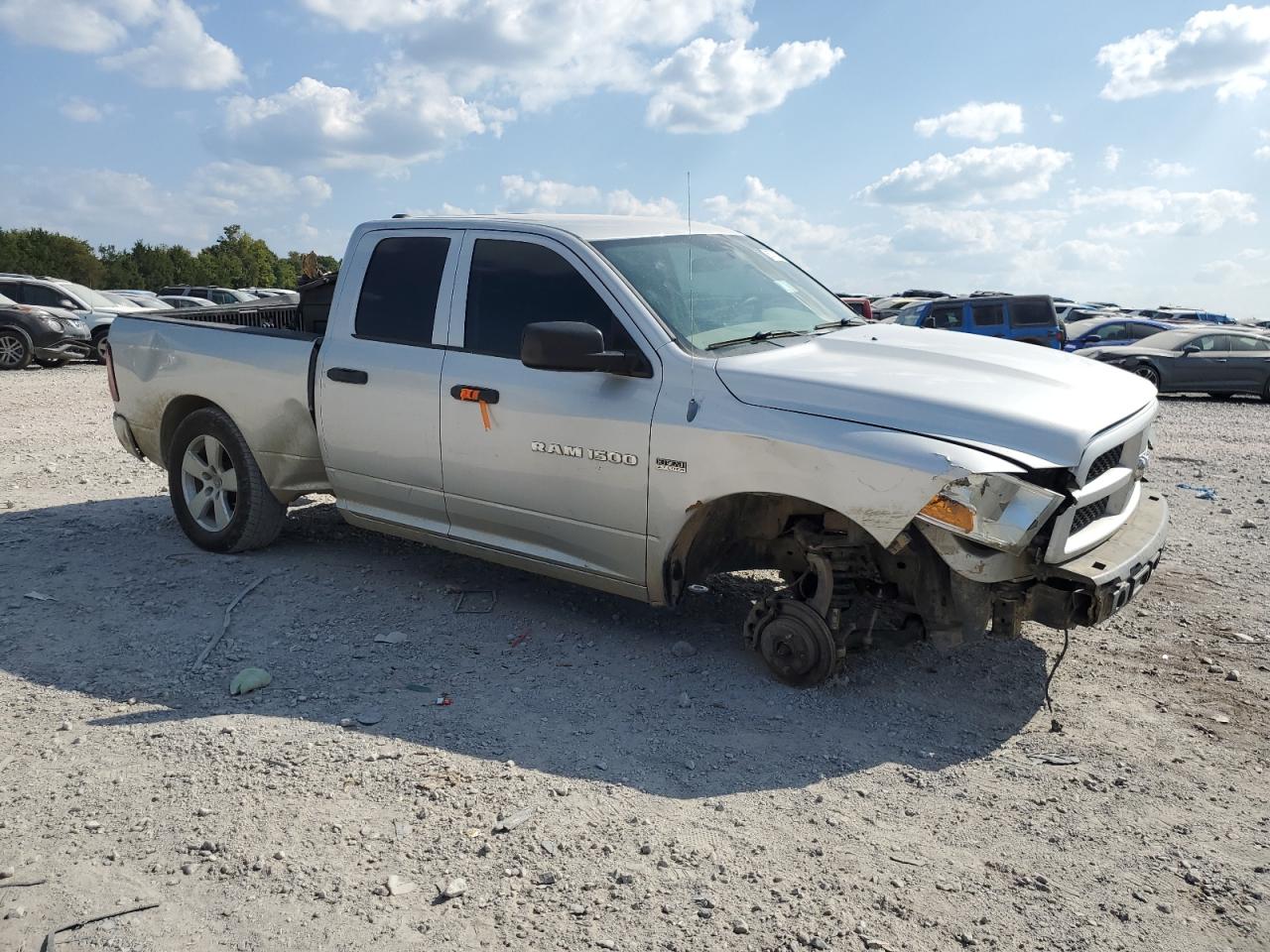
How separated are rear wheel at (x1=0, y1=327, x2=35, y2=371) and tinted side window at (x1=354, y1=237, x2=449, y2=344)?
17.0m

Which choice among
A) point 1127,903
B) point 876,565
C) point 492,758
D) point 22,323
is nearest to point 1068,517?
point 876,565

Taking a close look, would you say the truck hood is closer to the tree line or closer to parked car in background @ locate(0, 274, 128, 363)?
parked car in background @ locate(0, 274, 128, 363)

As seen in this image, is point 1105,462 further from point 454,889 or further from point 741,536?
point 454,889

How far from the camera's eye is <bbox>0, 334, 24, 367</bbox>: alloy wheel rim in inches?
770

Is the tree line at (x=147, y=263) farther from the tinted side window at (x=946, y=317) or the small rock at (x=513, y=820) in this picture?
the small rock at (x=513, y=820)

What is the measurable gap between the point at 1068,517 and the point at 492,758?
7.58 ft

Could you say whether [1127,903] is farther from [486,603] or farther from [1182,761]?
[486,603]

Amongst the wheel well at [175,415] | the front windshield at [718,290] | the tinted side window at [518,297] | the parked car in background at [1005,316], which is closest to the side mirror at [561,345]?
the tinted side window at [518,297]

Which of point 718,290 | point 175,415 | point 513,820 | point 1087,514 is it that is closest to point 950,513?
point 1087,514

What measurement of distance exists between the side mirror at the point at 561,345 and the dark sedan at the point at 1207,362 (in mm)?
16648

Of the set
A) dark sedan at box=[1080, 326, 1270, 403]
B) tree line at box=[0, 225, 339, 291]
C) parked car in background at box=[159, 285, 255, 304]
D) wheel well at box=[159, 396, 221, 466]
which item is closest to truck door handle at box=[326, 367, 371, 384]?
wheel well at box=[159, 396, 221, 466]

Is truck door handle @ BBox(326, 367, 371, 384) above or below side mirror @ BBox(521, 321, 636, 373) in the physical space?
below

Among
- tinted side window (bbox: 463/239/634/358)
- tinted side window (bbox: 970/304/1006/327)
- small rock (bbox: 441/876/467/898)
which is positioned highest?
tinted side window (bbox: 463/239/634/358)

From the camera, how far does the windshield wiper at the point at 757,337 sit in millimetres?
4679
